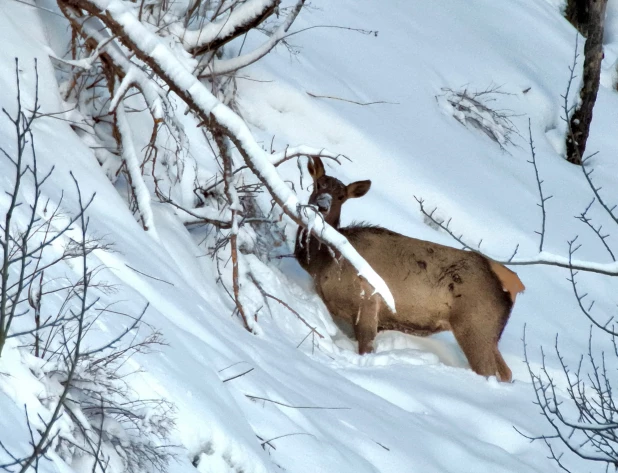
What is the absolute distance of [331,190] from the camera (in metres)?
8.99

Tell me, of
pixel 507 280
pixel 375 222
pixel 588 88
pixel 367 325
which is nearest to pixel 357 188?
pixel 375 222

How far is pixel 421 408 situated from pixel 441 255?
2.03 m

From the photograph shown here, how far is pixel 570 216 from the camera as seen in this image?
1243cm

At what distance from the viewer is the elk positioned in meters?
8.39

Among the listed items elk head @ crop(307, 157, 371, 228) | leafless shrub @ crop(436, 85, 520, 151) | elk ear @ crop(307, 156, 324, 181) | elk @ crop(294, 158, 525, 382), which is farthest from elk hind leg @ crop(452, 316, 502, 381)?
leafless shrub @ crop(436, 85, 520, 151)

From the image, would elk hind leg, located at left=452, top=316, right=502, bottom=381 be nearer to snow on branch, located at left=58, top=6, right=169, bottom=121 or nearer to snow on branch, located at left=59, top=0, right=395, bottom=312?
snow on branch, located at left=59, top=0, right=395, bottom=312

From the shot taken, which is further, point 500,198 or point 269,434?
point 500,198

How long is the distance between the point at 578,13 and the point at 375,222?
401 inches

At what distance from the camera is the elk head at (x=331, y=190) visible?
8.94m

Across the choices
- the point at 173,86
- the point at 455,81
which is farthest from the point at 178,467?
the point at 455,81

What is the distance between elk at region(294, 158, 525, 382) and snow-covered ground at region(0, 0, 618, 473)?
203mm

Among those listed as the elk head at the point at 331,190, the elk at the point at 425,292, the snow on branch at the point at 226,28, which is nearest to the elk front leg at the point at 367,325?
the elk at the point at 425,292

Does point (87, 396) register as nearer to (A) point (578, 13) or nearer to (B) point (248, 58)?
(B) point (248, 58)

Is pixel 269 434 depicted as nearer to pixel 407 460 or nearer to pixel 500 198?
pixel 407 460
